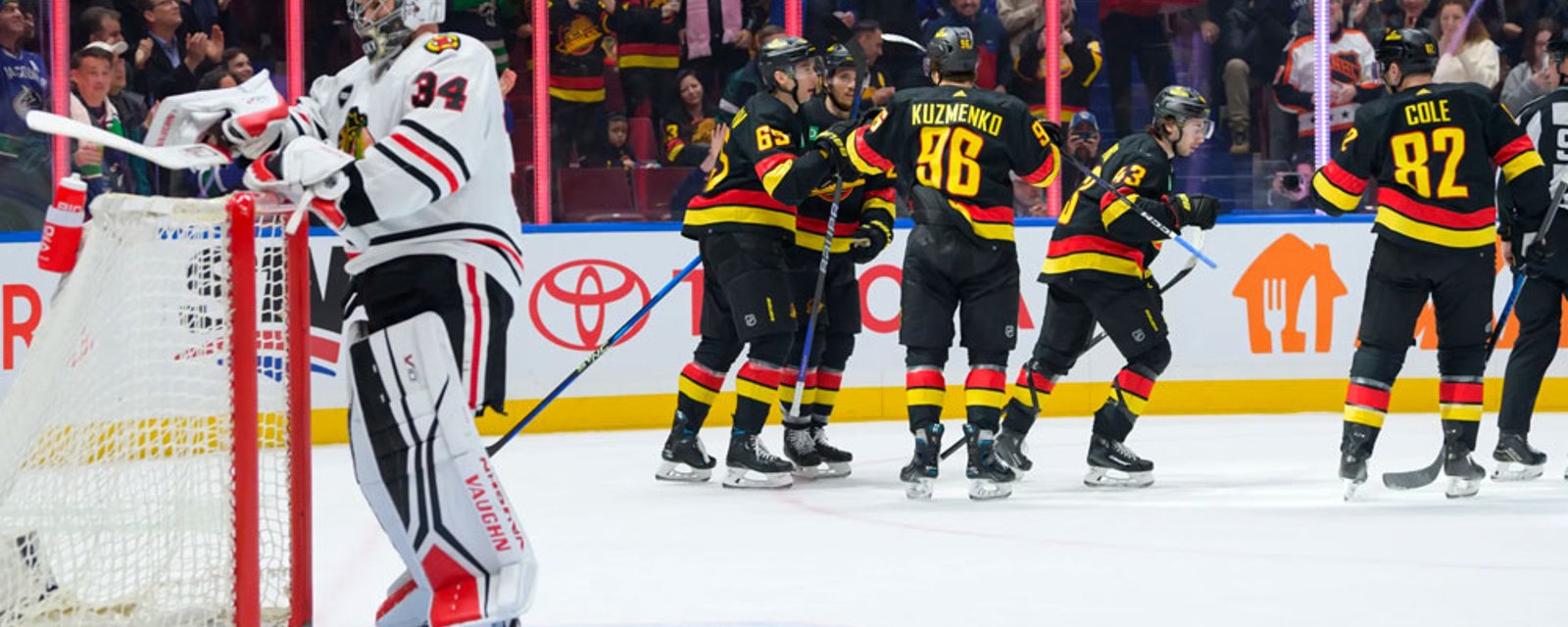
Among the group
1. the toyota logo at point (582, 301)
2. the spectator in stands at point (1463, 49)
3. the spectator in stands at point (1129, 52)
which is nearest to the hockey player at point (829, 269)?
the toyota logo at point (582, 301)

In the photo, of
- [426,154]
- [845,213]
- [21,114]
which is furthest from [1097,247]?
[21,114]

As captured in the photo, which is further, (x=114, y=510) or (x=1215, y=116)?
(x=1215, y=116)

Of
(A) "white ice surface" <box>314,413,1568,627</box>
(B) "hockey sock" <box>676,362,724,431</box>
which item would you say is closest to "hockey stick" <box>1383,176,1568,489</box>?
(A) "white ice surface" <box>314,413,1568,627</box>

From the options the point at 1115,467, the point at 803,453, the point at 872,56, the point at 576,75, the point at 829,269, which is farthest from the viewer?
the point at 872,56

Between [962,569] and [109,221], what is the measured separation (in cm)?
203

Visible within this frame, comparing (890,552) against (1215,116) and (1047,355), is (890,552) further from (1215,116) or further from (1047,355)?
(1215,116)

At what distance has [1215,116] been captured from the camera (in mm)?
8359

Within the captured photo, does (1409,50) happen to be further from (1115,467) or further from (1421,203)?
(1115,467)

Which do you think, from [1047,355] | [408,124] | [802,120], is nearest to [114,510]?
[408,124]

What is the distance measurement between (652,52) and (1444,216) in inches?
141

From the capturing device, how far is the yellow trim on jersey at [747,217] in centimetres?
590

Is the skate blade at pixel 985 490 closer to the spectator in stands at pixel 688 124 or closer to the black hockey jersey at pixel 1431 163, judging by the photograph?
the black hockey jersey at pixel 1431 163

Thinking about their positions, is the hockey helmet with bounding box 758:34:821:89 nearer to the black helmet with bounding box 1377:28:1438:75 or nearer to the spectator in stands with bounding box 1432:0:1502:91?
the black helmet with bounding box 1377:28:1438:75

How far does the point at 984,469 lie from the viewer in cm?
556
